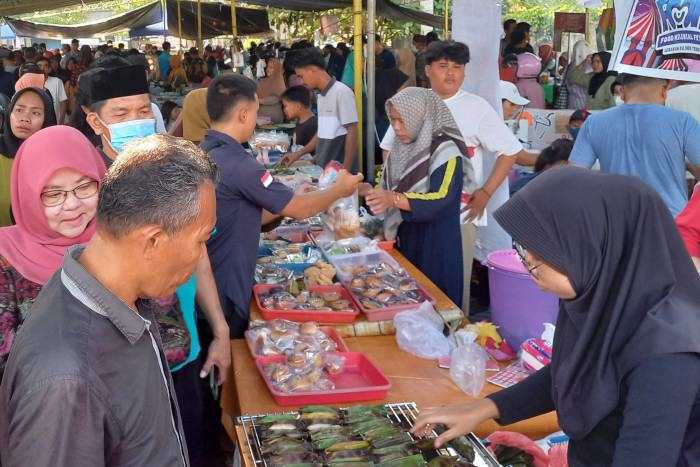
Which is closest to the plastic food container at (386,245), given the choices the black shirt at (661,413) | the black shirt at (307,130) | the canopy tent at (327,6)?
the black shirt at (661,413)

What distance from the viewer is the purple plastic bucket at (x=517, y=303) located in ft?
8.41

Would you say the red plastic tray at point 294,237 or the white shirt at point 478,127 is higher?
the white shirt at point 478,127

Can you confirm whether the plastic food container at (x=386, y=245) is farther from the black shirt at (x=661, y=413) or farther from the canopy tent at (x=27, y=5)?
the canopy tent at (x=27, y=5)

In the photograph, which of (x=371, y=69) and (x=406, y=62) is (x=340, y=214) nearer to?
(x=371, y=69)

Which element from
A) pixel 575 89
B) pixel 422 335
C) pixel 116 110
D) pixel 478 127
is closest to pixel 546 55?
pixel 575 89

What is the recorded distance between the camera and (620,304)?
4.47 ft

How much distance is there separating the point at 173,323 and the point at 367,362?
715mm

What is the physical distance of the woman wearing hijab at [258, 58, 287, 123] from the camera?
8.56m

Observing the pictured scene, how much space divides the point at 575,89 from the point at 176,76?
8.12 meters

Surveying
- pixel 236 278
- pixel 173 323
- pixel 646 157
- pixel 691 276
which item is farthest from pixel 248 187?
pixel 646 157

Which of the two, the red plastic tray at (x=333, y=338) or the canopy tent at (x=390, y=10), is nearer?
the red plastic tray at (x=333, y=338)

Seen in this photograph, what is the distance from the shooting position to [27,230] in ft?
6.41

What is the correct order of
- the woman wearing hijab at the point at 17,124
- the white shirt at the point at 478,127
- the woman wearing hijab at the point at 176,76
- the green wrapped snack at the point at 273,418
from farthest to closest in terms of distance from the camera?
the woman wearing hijab at the point at 176,76, the white shirt at the point at 478,127, the woman wearing hijab at the point at 17,124, the green wrapped snack at the point at 273,418

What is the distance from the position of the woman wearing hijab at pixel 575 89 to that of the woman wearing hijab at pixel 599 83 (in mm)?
202
